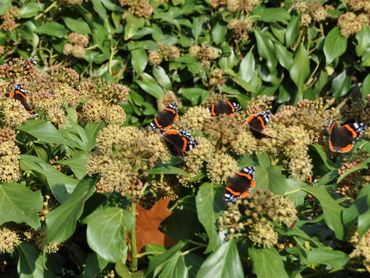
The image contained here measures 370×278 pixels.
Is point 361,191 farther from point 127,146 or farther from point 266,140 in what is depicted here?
point 127,146

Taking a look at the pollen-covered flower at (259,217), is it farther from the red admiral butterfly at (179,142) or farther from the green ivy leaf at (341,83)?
the green ivy leaf at (341,83)

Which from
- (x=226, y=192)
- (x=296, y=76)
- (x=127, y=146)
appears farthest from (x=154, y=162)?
(x=296, y=76)

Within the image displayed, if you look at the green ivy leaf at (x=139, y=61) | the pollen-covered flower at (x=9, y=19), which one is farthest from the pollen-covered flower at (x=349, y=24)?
the pollen-covered flower at (x=9, y=19)

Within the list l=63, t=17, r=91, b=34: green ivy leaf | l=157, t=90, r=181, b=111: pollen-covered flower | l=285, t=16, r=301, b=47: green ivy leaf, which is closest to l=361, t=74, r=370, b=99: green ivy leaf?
l=285, t=16, r=301, b=47: green ivy leaf

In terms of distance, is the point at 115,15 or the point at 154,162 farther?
the point at 115,15

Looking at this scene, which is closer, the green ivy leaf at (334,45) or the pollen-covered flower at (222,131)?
the pollen-covered flower at (222,131)


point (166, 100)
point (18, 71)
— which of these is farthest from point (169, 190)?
point (166, 100)

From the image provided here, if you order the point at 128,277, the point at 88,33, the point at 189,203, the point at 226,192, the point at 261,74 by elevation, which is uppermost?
the point at 226,192
